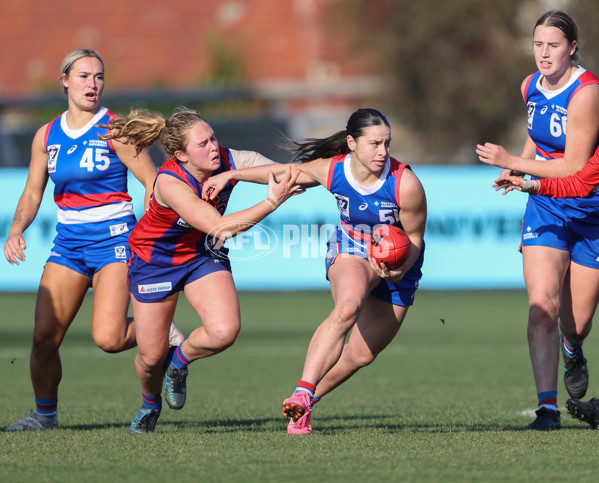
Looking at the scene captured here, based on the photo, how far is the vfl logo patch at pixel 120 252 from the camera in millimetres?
7035

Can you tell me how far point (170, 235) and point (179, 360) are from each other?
734 mm

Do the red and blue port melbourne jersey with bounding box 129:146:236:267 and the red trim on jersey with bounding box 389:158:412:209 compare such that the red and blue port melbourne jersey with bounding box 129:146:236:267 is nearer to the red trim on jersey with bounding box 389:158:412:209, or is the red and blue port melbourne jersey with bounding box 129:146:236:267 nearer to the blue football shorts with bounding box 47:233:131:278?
the blue football shorts with bounding box 47:233:131:278

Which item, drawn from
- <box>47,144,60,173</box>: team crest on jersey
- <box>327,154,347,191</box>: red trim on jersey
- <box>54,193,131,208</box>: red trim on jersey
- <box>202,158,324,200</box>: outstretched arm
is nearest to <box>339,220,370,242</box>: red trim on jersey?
Answer: <box>327,154,347,191</box>: red trim on jersey

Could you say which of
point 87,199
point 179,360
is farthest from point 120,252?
point 179,360

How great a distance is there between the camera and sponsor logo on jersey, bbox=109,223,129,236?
7045 mm

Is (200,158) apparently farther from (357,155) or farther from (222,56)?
(222,56)

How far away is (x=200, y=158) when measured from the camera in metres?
6.53

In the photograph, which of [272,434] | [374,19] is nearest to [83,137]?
[272,434]

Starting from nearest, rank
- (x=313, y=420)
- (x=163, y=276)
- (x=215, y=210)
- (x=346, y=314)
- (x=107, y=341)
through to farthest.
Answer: (x=346, y=314), (x=215, y=210), (x=163, y=276), (x=107, y=341), (x=313, y=420)

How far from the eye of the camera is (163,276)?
21.6 feet

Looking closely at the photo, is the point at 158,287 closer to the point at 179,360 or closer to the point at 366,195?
the point at 179,360

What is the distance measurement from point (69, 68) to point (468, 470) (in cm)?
349

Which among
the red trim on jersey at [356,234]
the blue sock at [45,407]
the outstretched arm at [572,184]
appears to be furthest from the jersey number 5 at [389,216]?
the blue sock at [45,407]

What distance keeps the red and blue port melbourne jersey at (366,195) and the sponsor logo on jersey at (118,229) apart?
1.36 metres
